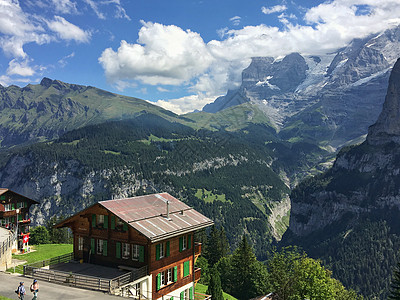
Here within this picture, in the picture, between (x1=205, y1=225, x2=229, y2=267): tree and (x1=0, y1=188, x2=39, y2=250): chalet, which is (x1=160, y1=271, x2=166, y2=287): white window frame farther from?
(x1=205, y1=225, x2=229, y2=267): tree

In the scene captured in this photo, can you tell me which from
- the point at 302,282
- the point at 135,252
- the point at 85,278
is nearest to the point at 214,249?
the point at 302,282

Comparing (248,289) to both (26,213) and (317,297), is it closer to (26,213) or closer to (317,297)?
(317,297)

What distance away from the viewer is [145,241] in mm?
34781

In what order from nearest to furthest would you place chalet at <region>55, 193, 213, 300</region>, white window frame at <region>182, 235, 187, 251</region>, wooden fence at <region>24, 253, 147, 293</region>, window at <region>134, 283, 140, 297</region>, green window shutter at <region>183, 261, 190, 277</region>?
wooden fence at <region>24, 253, 147, 293</region> < window at <region>134, 283, 140, 297</region> < chalet at <region>55, 193, 213, 300</region> < white window frame at <region>182, 235, 187, 251</region> < green window shutter at <region>183, 261, 190, 277</region>

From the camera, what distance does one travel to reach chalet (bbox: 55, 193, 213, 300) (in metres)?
34.8

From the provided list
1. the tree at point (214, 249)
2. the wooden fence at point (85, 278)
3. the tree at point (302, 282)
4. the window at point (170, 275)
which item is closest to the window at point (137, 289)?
the wooden fence at point (85, 278)

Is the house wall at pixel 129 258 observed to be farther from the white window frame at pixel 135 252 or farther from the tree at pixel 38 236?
the tree at pixel 38 236

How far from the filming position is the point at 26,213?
8119cm

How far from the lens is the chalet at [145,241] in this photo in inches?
1372

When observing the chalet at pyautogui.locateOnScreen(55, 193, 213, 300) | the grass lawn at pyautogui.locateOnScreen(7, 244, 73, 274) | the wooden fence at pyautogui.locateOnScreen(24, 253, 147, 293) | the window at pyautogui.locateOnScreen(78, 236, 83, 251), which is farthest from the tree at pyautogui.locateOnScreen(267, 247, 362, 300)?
the grass lawn at pyautogui.locateOnScreen(7, 244, 73, 274)

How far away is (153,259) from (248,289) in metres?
51.0

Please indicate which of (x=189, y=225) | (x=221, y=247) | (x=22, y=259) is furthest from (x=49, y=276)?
(x=221, y=247)

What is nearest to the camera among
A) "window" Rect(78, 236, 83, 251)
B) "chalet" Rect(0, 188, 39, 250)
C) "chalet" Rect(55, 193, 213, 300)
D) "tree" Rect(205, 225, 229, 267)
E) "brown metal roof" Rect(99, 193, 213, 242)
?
"chalet" Rect(55, 193, 213, 300)

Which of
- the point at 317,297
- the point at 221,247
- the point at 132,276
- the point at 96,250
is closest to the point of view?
the point at 132,276
